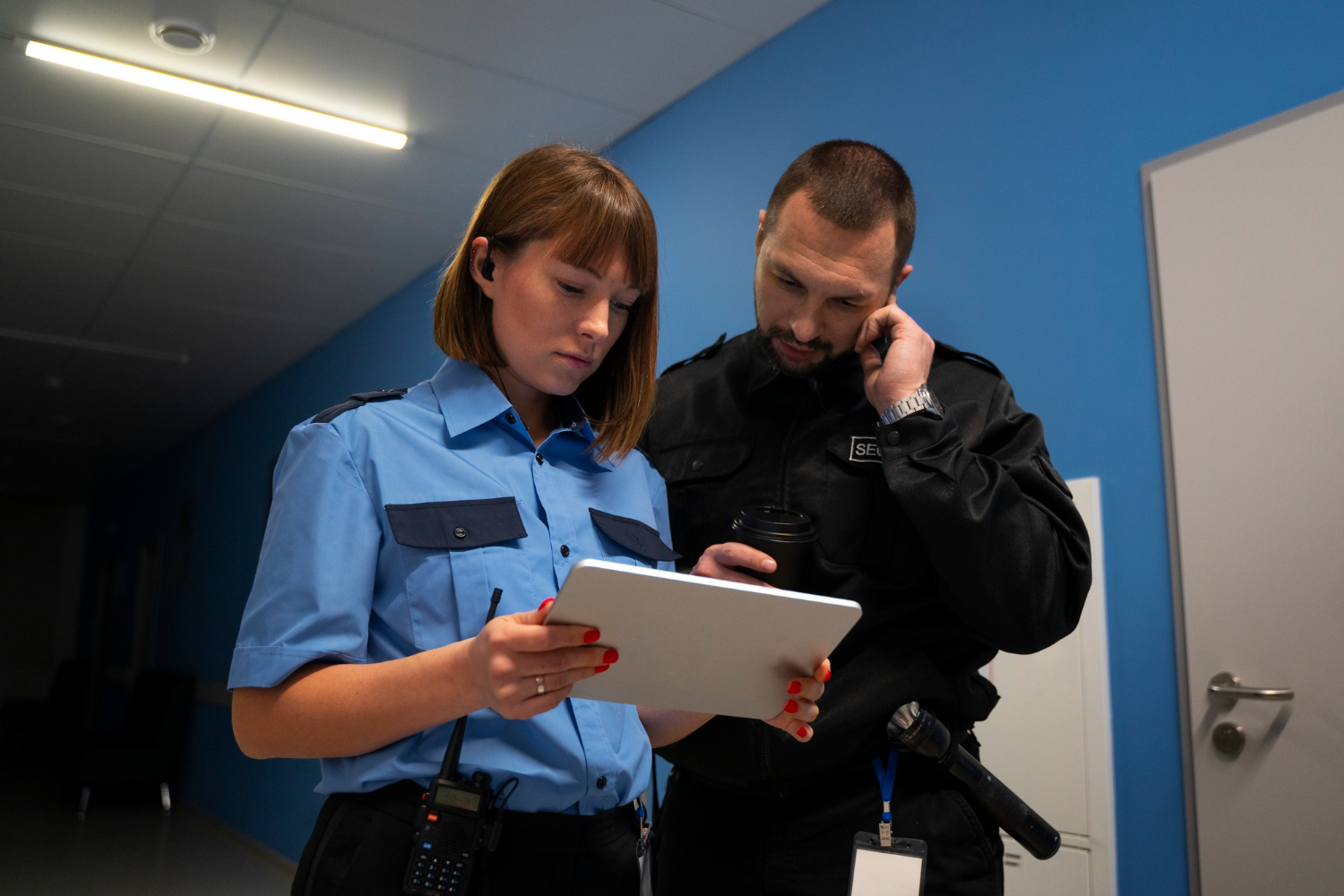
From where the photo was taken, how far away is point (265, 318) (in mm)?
6055

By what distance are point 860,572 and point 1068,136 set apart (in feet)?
4.37

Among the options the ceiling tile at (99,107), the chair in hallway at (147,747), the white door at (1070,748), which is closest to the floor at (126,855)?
the chair in hallway at (147,747)

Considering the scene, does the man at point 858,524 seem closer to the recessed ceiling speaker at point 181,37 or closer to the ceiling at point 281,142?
the ceiling at point 281,142

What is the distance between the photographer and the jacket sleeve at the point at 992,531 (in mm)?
1363

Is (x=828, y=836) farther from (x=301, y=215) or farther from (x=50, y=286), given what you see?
(x=50, y=286)

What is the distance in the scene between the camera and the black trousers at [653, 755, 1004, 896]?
140 centimetres

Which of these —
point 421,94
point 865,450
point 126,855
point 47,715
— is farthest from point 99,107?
point 47,715

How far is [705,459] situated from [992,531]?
0.50 meters

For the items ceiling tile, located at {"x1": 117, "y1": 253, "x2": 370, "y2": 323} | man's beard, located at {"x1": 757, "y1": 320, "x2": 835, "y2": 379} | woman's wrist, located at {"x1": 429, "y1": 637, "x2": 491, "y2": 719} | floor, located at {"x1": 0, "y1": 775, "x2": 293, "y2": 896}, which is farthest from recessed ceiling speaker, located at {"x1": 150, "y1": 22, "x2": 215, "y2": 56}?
floor, located at {"x1": 0, "y1": 775, "x2": 293, "y2": 896}

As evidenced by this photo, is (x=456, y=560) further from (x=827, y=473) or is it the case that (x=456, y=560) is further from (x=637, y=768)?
(x=827, y=473)

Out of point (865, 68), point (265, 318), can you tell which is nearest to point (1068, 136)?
point (865, 68)

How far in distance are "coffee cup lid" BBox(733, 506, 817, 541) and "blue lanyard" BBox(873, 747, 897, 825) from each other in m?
0.34

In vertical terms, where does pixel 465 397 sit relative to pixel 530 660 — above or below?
above

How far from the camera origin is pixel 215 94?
3621 mm
